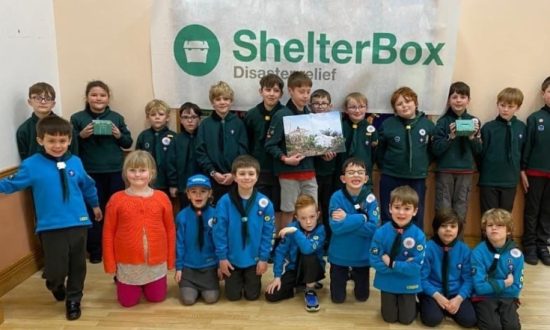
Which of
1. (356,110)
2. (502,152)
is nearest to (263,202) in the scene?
(356,110)

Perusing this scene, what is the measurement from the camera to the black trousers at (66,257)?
2986 mm

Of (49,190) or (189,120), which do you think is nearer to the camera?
(49,190)

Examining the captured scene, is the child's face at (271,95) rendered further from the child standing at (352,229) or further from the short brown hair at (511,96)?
the short brown hair at (511,96)

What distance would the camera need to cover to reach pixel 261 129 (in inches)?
151

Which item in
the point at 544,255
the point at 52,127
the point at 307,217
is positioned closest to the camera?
the point at 52,127

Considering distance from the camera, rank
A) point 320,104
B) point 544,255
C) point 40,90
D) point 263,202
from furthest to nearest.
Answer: point 544,255, point 320,104, point 40,90, point 263,202

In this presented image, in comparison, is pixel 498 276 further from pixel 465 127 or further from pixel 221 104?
pixel 221 104

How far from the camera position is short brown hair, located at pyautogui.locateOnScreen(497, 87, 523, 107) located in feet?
12.5

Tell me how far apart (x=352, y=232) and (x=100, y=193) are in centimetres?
211

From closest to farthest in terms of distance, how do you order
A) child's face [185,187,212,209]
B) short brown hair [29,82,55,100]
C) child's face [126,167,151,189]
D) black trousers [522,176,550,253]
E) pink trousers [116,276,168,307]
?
child's face [126,167,151,189]
pink trousers [116,276,168,307]
child's face [185,187,212,209]
short brown hair [29,82,55,100]
black trousers [522,176,550,253]

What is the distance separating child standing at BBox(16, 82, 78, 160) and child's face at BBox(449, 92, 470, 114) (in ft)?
10.3

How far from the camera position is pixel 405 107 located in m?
3.80

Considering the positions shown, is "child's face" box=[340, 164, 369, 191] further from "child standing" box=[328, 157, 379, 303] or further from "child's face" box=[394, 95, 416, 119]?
"child's face" box=[394, 95, 416, 119]

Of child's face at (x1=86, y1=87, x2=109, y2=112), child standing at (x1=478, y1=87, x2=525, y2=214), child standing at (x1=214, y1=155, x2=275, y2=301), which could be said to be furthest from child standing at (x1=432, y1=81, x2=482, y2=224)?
child's face at (x1=86, y1=87, x2=109, y2=112)
